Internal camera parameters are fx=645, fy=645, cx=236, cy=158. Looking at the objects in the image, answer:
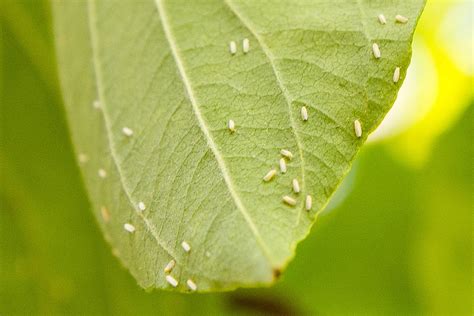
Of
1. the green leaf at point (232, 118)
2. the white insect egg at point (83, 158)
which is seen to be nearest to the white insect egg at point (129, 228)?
the green leaf at point (232, 118)

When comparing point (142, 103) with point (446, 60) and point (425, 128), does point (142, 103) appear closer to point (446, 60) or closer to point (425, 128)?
point (425, 128)

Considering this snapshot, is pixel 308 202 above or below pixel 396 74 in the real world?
below

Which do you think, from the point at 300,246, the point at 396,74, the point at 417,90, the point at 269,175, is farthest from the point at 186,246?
the point at 417,90

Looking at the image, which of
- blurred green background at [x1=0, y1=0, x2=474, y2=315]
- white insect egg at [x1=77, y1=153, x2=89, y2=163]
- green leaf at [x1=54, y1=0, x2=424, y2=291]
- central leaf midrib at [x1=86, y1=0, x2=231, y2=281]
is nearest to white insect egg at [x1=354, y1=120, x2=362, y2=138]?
green leaf at [x1=54, y1=0, x2=424, y2=291]

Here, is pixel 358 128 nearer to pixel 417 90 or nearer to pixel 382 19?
pixel 382 19

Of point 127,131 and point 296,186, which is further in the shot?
point 127,131

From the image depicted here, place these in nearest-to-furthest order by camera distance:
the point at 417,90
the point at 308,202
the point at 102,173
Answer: the point at 308,202, the point at 102,173, the point at 417,90

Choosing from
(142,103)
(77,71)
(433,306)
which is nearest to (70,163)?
(77,71)

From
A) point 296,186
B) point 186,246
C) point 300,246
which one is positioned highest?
point 296,186
